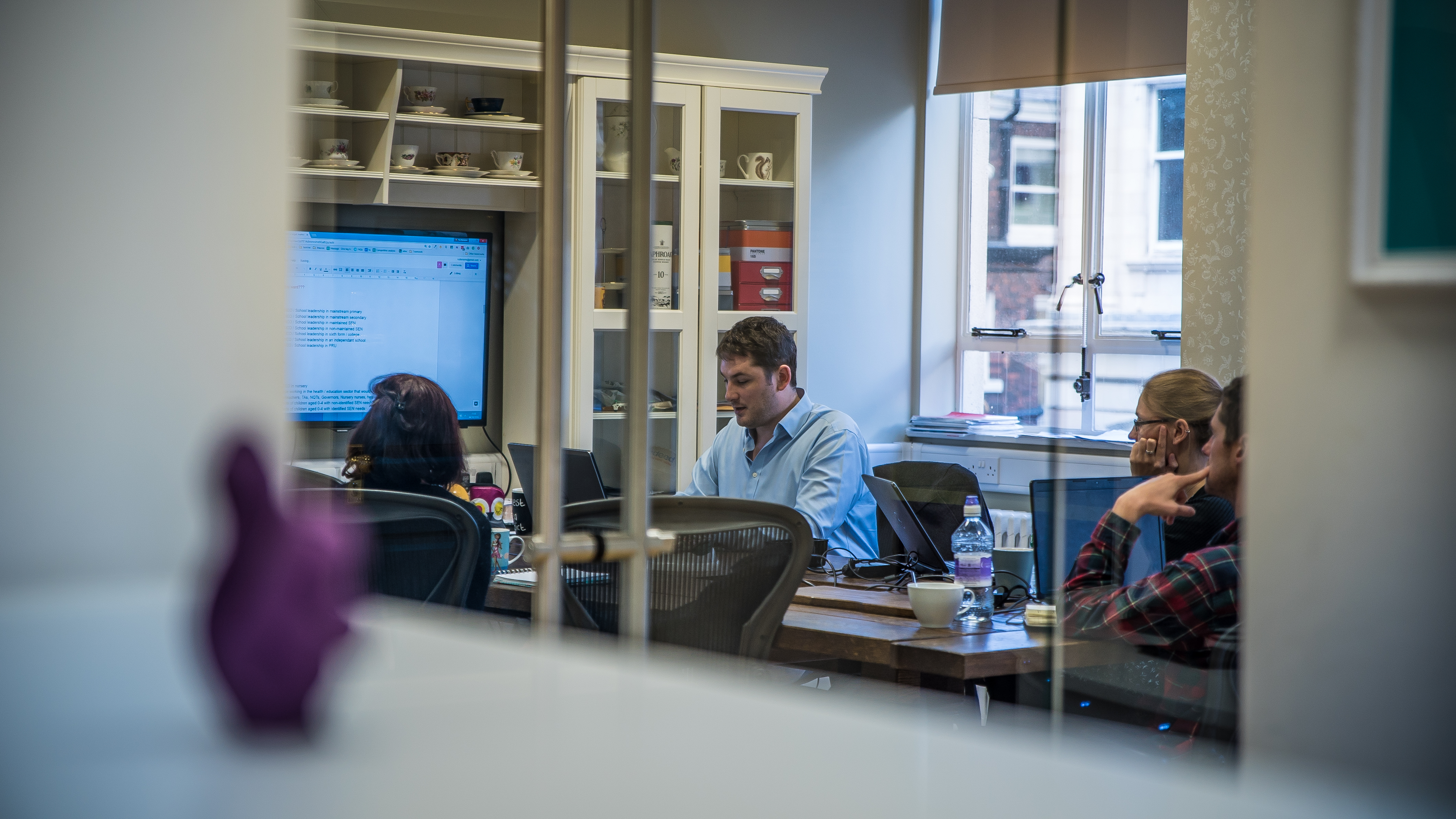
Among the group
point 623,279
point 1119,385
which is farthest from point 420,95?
point 1119,385

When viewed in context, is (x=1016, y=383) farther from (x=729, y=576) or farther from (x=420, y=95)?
Result: (x=729, y=576)

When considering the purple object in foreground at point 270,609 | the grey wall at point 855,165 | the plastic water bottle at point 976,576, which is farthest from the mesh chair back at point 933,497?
the purple object in foreground at point 270,609

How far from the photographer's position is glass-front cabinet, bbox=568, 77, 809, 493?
286 centimetres

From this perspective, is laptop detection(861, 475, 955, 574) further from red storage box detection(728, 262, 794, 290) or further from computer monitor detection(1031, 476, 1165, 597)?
red storage box detection(728, 262, 794, 290)

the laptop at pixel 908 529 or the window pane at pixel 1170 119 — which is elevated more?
the window pane at pixel 1170 119

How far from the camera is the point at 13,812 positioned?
45 centimetres

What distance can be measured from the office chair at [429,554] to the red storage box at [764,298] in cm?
164

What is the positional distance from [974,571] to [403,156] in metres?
2.11

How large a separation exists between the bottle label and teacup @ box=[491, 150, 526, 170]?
1.93 m

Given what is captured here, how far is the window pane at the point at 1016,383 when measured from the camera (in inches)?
169

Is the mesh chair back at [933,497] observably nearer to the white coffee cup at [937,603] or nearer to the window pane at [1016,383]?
the white coffee cup at [937,603]

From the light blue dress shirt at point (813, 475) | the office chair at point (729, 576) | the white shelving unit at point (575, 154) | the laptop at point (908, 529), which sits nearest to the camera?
the office chair at point (729, 576)

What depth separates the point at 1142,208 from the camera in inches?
155

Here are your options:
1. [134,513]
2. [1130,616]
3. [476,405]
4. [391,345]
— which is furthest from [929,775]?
[391,345]
